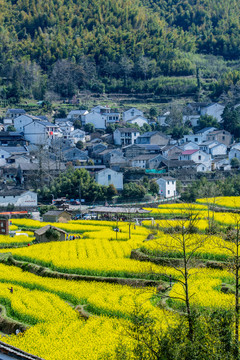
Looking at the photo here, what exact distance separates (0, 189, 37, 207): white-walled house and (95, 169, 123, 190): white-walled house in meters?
7.05

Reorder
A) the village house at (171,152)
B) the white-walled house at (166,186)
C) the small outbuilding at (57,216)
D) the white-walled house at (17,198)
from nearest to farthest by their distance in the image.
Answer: the small outbuilding at (57,216), the white-walled house at (17,198), the white-walled house at (166,186), the village house at (171,152)

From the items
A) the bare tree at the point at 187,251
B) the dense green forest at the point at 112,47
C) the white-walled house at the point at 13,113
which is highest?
the dense green forest at the point at 112,47

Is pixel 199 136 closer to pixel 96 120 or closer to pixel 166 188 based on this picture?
pixel 96 120

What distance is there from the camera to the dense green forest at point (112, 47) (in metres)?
81.7

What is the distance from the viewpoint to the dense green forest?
268 feet

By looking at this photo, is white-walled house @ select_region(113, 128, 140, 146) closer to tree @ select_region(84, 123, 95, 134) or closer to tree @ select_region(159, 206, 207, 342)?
tree @ select_region(84, 123, 95, 134)

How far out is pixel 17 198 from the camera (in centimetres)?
4725

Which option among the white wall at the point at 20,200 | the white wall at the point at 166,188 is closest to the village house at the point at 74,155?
the white wall at the point at 20,200

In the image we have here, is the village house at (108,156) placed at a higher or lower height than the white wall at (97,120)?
lower

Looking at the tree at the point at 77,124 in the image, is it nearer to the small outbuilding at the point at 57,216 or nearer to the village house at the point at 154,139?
the village house at the point at 154,139

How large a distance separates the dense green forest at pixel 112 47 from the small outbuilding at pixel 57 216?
39.1 meters

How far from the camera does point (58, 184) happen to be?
4875 cm

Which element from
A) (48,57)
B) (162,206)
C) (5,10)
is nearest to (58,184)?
(162,206)

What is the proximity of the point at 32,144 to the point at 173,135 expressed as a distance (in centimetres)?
1850
